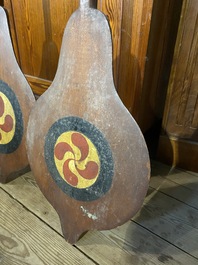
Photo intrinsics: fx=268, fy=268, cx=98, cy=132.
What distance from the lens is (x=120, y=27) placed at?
839 millimetres

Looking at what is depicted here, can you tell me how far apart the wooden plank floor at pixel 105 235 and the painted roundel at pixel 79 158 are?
0.17 meters

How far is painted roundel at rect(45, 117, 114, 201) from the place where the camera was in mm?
647

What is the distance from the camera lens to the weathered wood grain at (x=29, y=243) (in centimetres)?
74

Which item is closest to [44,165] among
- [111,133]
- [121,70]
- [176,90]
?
[111,133]

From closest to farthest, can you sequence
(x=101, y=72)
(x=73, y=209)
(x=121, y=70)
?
(x=101, y=72) < (x=73, y=209) < (x=121, y=70)

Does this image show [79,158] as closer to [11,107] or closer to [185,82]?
[11,107]

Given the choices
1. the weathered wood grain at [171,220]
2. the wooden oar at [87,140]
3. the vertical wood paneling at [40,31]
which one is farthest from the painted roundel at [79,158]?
the vertical wood paneling at [40,31]

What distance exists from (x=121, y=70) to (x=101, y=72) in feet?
1.16

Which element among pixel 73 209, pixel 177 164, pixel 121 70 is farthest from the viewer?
pixel 177 164

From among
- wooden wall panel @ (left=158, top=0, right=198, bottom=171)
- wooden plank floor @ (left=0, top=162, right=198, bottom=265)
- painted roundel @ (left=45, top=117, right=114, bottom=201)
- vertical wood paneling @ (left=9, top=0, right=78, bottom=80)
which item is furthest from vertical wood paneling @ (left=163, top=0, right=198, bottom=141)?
painted roundel @ (left=45, top=117, right=114, bottom=201)

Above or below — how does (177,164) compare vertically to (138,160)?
below

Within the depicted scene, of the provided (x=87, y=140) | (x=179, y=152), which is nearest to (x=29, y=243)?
(x=87, y=140)

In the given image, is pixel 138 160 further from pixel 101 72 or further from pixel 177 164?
pixel 177 164

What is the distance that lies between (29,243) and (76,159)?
1.02 feet
